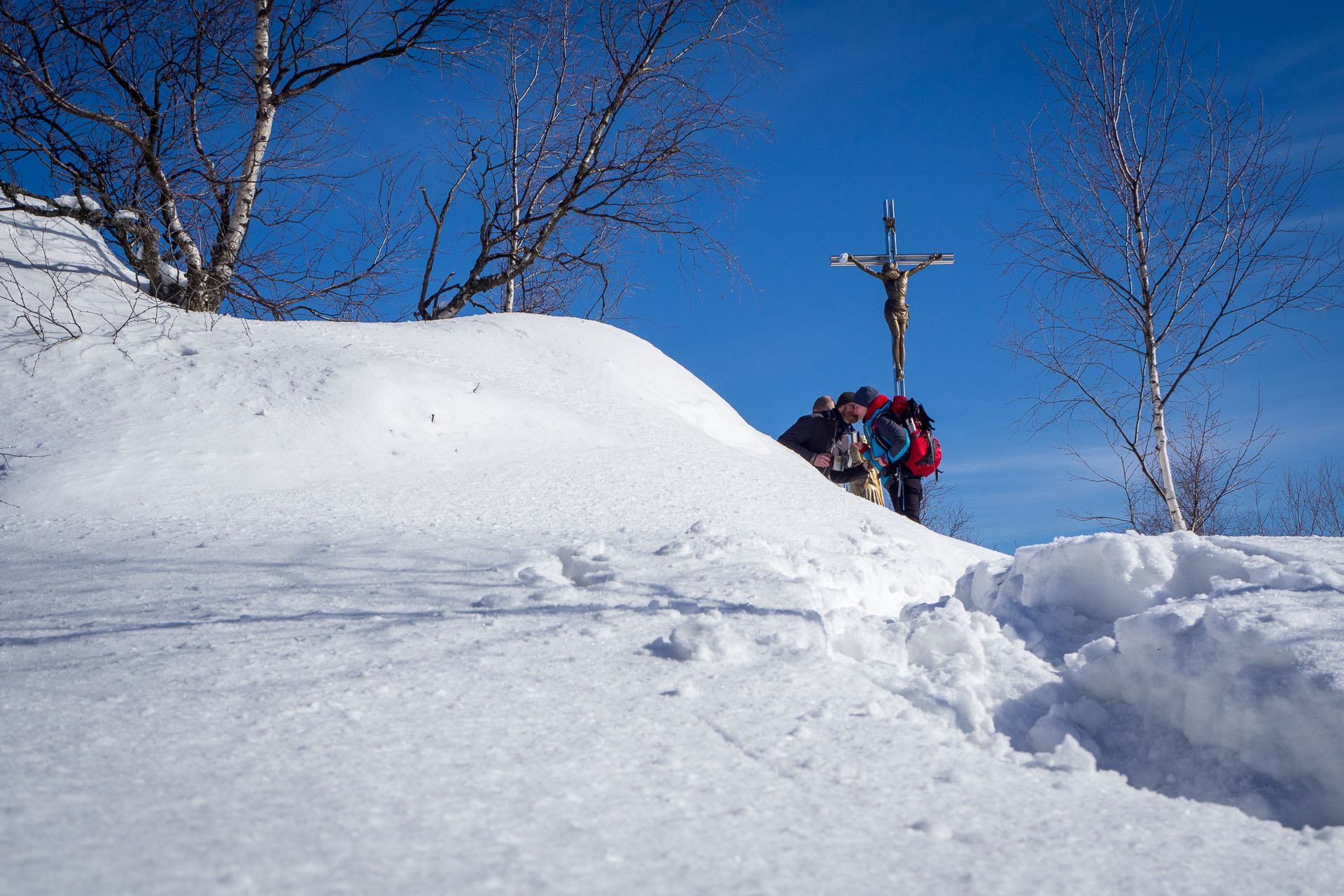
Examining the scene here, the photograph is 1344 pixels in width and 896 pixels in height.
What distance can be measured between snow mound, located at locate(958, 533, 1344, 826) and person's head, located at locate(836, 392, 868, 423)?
4.68m

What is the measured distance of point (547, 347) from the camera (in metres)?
6.21

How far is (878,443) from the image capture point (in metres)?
7.32

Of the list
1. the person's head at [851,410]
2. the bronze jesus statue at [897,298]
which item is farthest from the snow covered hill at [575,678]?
the bronze jesus statue at [897,298]

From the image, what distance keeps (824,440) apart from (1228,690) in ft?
17.6

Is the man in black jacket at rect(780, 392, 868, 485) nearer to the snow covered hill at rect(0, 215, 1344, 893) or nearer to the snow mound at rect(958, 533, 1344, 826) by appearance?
the snow covered hill at rect(0, 215, 1344, 893)

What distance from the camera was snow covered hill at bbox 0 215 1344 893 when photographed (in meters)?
1.34

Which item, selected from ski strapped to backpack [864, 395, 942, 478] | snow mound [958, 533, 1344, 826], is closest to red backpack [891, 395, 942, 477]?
ski strapped to backpack [864, 395, 942, 478]

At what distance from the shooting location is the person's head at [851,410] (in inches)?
298

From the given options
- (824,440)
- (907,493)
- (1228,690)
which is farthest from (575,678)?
(907,493)

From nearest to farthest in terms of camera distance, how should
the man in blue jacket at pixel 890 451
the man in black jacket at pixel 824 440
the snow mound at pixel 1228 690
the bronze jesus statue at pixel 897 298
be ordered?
the snow mound at pixel 1228 690 < the man in blue jacket at pixel 890 451 < the man in black jacket at pixel 824 440 < the bronze jesus statue at pixel 897 298

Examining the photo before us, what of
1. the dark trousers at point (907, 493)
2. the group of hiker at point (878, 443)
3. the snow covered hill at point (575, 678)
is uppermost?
the group of hiker at point (878, 443)

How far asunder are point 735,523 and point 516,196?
6.07m

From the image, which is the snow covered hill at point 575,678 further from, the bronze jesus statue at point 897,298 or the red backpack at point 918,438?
the bronze jesus statue at point 897,298

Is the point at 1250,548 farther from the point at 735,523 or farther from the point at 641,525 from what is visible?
the point at 641,525
